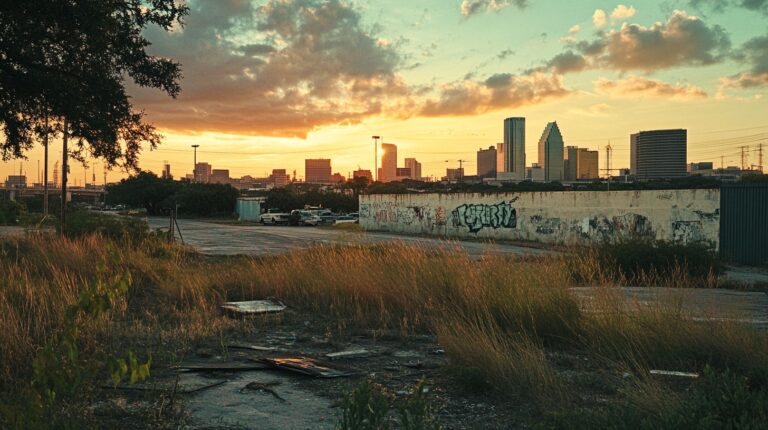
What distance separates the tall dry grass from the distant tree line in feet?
213

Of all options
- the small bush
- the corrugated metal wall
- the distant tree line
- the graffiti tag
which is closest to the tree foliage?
the small bush

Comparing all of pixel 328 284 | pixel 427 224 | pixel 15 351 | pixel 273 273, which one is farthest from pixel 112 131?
pixel 427 224

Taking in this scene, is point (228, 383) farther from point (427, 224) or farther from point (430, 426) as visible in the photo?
point (427, 224)

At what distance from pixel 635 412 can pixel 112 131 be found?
1373 cm

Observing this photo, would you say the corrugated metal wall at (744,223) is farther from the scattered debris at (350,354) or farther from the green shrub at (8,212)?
the green shrub at (8,212)

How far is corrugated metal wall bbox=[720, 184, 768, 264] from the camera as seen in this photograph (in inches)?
848

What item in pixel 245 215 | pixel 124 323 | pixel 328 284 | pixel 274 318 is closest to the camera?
pixel 124 323

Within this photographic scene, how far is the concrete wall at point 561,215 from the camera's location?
24.4m

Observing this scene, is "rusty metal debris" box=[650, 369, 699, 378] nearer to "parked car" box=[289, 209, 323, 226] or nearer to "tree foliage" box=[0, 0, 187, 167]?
"tree foliage" box=[0, 0, 187, 167]

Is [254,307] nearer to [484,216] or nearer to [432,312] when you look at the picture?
[432,312]

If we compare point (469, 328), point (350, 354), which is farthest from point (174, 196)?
point (469, 328)

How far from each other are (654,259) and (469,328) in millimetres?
10013

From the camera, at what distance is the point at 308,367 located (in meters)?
5.96

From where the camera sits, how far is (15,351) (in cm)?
544
